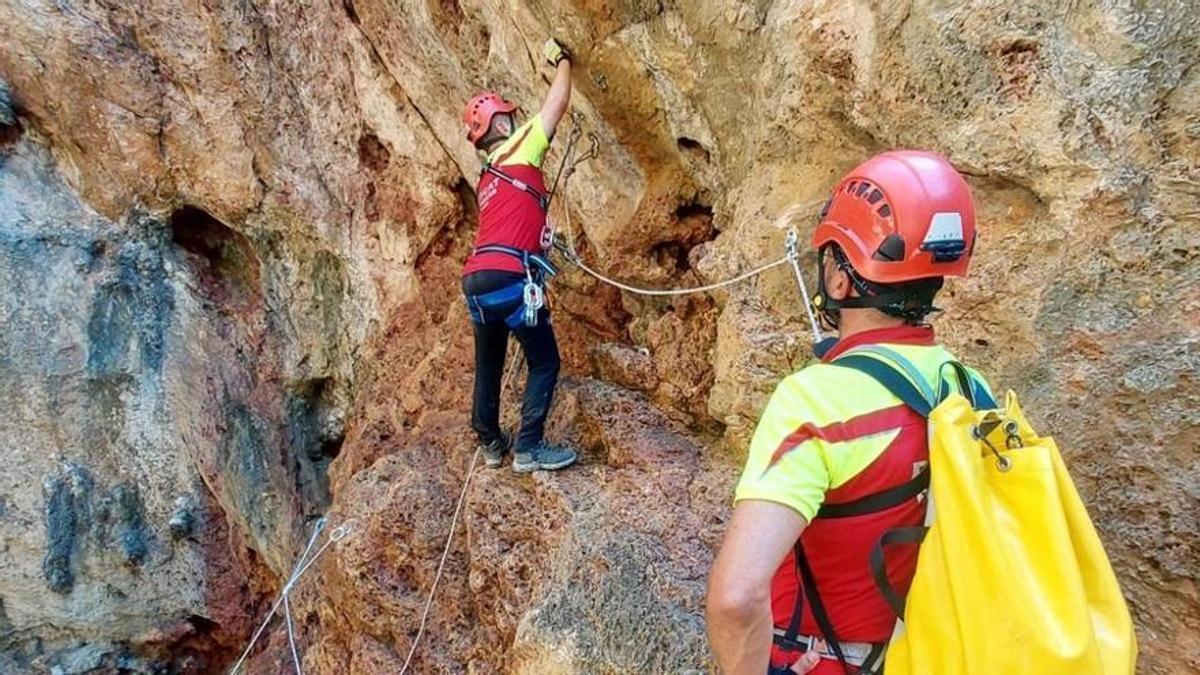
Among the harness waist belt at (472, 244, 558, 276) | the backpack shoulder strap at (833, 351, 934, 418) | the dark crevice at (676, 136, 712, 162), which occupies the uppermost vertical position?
the dark crevice at (676, 136, 712, 162)

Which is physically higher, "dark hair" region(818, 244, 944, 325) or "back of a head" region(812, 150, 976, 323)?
"back of a head" region(812, 150, 976, 323)

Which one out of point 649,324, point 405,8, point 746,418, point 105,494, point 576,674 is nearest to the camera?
point 576,674

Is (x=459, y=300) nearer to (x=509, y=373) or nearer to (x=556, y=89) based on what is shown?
(x=509, y=373)

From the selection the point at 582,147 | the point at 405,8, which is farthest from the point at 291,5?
the point at 582,147

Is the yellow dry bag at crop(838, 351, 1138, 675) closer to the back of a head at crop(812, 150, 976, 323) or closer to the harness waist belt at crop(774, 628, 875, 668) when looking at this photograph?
the harness waist belt at crop(774, 628, 875, 668)

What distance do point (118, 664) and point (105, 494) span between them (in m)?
1.71

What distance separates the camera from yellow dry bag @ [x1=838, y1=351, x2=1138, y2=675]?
1.48 metres

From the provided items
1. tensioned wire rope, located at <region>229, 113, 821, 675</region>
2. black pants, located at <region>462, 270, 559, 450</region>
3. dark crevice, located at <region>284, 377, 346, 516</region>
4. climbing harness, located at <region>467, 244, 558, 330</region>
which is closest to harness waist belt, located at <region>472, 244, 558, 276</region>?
climbing harness, located at <region>467, 244, 558, 330</region>

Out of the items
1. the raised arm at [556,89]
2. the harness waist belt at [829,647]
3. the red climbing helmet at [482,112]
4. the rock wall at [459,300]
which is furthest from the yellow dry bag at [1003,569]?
the red climbing helmet at [482,112]

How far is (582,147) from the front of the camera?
5316mm

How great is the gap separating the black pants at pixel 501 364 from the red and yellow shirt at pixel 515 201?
0.11 metres

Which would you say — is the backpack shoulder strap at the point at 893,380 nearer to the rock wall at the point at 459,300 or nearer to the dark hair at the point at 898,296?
the dark hair at the point at 898,296

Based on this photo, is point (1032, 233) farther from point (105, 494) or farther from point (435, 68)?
point (105, 494)

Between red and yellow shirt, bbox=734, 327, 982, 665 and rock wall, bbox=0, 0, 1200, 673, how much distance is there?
1.33 meters
